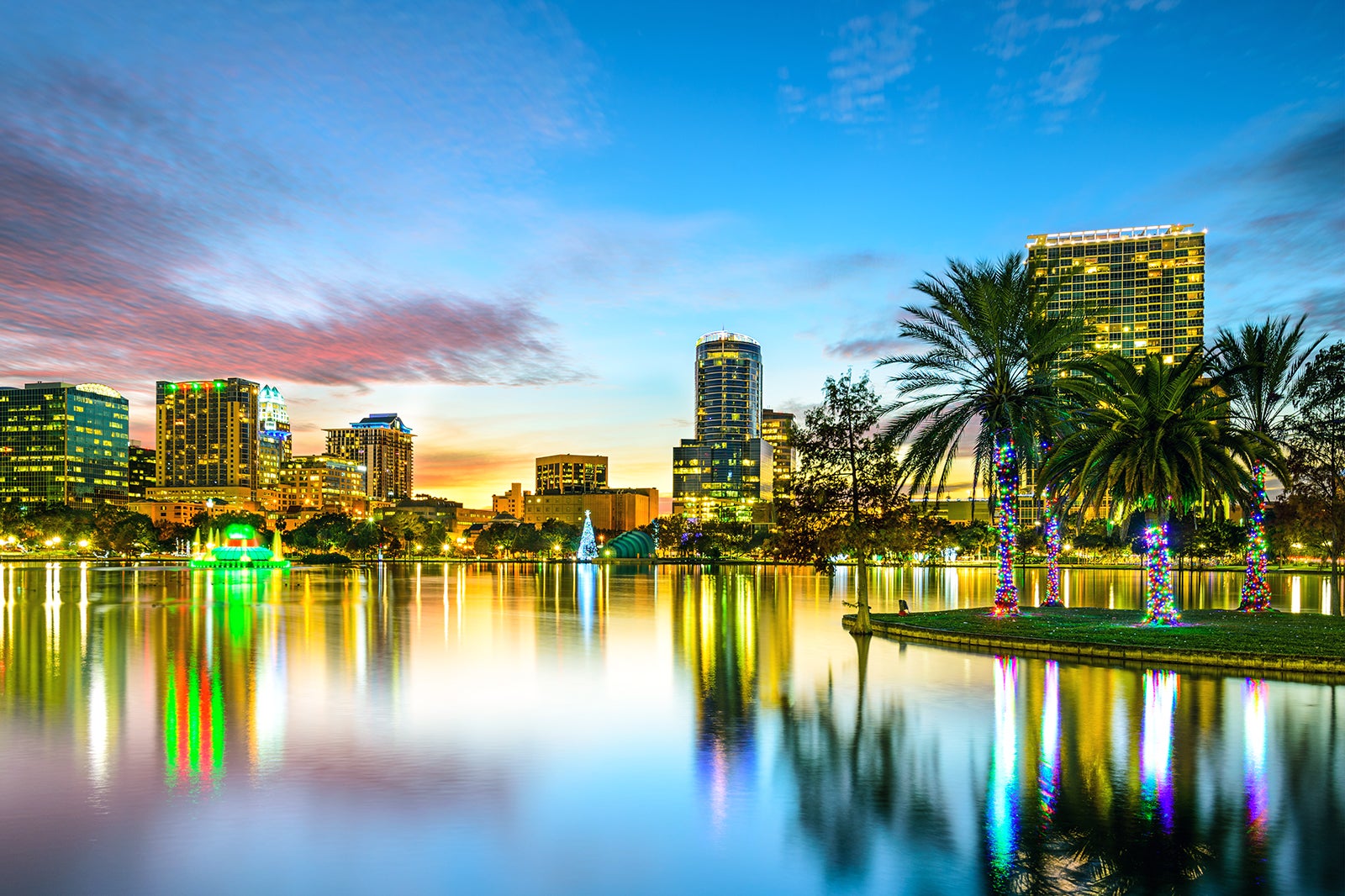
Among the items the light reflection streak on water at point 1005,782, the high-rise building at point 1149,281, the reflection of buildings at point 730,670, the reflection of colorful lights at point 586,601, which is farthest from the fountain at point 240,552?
the high-rise building at point 1149,281

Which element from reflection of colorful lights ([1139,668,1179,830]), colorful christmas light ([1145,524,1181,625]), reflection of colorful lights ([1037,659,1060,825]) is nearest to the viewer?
reflection of colorful lights ([1037,659,1060,825])

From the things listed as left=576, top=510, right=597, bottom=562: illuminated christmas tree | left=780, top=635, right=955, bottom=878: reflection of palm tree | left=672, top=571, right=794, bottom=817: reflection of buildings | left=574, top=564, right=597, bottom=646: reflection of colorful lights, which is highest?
left=780, top=635, right=955, bottom=878: reflection of palm tree

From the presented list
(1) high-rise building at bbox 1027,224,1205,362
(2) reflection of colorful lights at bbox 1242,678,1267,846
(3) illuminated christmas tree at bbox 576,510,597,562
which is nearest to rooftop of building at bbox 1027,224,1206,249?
(1) high-rise building at bbox 1027,224,1205,362

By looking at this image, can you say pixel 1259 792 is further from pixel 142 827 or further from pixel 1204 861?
pixel 142 827

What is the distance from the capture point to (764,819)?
35.7 ft

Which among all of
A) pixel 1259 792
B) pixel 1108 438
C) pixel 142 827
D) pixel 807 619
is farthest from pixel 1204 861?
pixel 807 619

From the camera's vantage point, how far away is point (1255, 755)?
45.5 feet

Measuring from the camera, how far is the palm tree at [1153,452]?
92.8ft

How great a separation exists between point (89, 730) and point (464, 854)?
30.5 ft

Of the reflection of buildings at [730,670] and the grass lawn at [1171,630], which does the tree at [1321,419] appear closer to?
the grass lawn at [1171,630]

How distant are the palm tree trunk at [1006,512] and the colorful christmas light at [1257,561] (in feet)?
28.5

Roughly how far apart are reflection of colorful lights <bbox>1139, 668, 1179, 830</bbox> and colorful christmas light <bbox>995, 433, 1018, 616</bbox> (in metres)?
11.2

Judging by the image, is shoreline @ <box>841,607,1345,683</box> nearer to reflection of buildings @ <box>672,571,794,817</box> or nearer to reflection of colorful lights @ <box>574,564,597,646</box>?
reflection of buildings @ <box>672,571,794,817</box>

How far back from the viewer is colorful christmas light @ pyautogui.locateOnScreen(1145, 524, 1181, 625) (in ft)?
96.7
